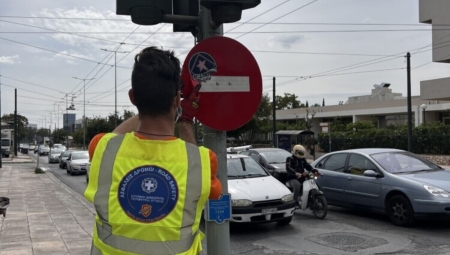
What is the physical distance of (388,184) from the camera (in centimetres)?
966

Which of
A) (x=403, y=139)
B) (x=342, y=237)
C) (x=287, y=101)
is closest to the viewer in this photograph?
(x=342, y=237)

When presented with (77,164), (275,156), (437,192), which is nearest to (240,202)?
(437,192)

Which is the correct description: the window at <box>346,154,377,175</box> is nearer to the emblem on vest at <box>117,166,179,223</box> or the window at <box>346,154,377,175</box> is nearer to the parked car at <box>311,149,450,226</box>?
the parked car at <box>311,149,450,226</box>

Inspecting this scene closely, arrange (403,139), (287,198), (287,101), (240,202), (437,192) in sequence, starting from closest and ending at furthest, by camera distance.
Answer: (437,192), (240,202), (287,198), (403,139), (287,101)

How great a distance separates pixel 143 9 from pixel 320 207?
26.8 ft

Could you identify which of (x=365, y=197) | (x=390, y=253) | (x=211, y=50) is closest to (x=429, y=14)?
(x=365, y=197)

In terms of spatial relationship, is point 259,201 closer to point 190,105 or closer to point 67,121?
point 190,105

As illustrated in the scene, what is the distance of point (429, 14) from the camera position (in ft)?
119

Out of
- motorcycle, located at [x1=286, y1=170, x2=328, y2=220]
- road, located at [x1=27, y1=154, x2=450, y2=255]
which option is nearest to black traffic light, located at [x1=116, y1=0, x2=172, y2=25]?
road, located at [x1=27, y1=154, x2=450, y2=255]

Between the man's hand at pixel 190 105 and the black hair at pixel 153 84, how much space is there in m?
0.51

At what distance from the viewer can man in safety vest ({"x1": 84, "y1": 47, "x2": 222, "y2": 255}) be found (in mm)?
1872

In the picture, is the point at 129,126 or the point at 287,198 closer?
the point at 129,126

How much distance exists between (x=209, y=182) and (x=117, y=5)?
174 cm

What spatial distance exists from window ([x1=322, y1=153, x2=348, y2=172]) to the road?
3.87 feet
